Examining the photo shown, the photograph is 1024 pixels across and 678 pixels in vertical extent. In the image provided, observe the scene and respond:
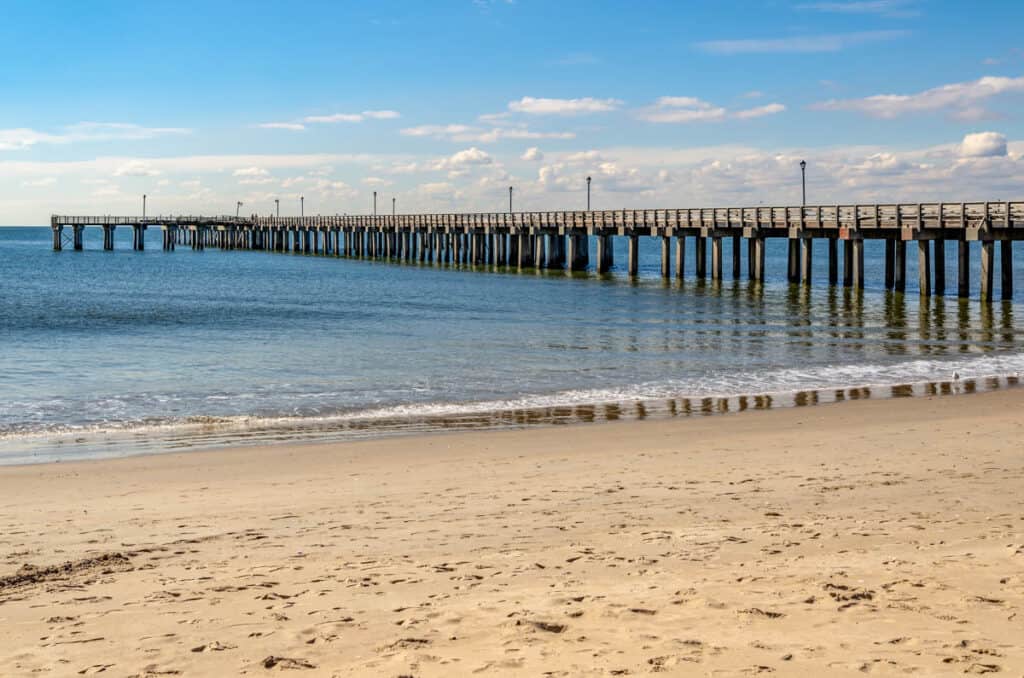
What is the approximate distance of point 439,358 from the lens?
73.1ft

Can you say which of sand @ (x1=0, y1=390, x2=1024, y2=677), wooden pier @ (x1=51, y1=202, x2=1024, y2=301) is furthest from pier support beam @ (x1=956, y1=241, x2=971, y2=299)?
sand @ (x1=0, y1=390, x2=1024, y2=677)

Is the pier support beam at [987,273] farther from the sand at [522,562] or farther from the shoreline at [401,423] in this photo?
the sand at [522,562]

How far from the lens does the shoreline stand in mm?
12703

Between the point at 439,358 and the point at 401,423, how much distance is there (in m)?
7.86

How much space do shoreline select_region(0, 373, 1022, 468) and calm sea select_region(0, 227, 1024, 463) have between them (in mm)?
61

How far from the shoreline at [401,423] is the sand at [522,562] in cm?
107

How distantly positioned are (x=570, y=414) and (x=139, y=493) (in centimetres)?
690

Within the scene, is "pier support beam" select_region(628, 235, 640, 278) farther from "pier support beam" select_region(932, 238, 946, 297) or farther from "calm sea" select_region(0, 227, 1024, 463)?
"pier support beam" select_region(932, 238, 946, 297)

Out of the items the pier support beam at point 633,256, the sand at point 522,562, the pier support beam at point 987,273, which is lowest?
the sand at point 522,562

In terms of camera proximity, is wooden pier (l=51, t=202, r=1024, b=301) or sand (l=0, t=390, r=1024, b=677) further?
wooden pier (l=51, t=202, r=1024, b=301)

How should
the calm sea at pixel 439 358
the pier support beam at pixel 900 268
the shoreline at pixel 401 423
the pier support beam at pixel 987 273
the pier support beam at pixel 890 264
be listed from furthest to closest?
the pier support beam at pixel 890 264 < the pier support beam at pixel 900 268 < the pier support beam at pixel 987 273 < the calm sea at pixel 439 358 < the shoreline at pixel 401 423

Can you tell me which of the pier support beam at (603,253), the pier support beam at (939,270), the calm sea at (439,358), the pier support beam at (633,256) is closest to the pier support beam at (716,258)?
the calm sea at (439,358)

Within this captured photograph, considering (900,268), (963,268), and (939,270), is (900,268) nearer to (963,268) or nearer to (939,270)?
(939,270)

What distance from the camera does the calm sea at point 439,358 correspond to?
15.0 meters
